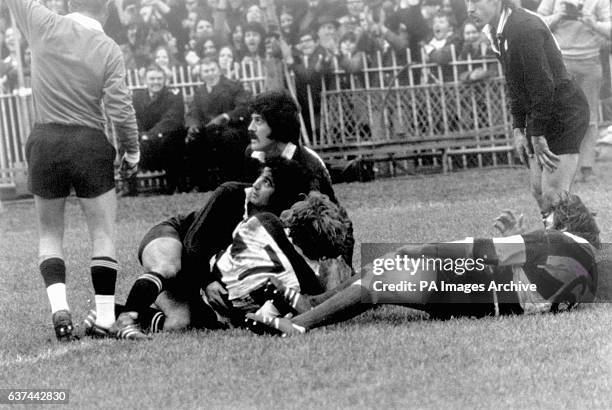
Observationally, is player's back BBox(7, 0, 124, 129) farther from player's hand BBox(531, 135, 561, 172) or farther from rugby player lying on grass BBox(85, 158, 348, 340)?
player's hand BBox(531, 135, 561, 172)

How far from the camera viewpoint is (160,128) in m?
16.3

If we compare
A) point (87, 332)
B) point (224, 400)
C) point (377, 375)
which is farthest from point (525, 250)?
point (87, 332)

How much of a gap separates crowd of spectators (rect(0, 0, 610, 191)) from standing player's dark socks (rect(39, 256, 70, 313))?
958 centimetres

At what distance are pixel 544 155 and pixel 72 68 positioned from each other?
293 centimetres

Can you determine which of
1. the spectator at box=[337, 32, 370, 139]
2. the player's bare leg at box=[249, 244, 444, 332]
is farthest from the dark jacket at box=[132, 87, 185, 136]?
the player's bare leg at box=[249, 244, 444, 332]

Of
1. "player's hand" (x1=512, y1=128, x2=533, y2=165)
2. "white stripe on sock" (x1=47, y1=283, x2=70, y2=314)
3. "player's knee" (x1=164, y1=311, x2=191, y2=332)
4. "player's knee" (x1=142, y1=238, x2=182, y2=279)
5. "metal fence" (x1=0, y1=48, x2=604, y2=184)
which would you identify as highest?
"player's hand" (x1=512, y1=128, x2=533, y2=165)

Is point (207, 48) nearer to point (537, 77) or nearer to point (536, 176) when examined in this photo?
point (536, 176)

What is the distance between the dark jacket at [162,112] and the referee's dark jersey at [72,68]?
9390 mm

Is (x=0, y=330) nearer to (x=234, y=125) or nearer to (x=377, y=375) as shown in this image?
(x=377, y=375)

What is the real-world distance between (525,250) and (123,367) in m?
2.13

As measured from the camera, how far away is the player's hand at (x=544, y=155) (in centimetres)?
770

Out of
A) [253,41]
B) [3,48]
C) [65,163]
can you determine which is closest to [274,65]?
[253,41]

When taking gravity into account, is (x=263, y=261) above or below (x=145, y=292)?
above

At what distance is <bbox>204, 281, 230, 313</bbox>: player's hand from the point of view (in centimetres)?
682
